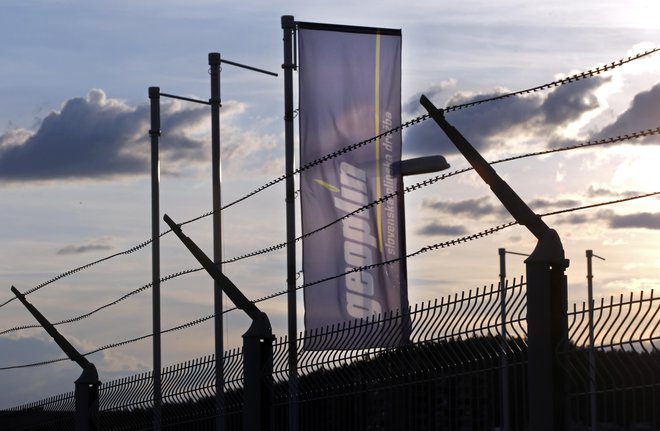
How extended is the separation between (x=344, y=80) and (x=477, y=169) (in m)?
11.4

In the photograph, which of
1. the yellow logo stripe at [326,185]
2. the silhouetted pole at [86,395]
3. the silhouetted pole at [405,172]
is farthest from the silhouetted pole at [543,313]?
the yellow logo stripe at [326,185]

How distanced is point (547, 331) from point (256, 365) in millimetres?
4560

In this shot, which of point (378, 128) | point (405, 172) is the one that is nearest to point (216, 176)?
point (378, 128)

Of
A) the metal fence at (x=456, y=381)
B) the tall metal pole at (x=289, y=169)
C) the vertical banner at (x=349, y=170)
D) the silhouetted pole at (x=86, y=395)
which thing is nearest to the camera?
the metal fence at (x=456, y=381)

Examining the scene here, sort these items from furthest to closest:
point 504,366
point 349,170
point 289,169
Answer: point 289,169
point 349,170
point 504,366

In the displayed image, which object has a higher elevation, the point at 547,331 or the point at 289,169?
the point at 289,169

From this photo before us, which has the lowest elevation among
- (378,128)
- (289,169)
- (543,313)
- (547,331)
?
(547,331)

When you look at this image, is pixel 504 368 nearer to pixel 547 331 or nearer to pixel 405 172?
pixel 547 331

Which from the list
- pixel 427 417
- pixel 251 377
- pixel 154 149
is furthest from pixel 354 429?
pixel 154 149

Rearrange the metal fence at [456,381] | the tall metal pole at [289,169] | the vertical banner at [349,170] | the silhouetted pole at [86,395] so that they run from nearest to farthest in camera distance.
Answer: the metal fence at [456,381] < the silhouetted pole at [86,395] < the vertical banner at [349,170] < the tall metal pole at [289,169]

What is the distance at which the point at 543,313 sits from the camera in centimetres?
975

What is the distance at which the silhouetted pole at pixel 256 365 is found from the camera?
1338 centimetres

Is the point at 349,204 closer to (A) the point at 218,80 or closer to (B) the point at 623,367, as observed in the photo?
(A) the point at 218,80

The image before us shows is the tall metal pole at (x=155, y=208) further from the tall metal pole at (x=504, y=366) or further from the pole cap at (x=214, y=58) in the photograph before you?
the tall metal pole at (x=504, y=366)
